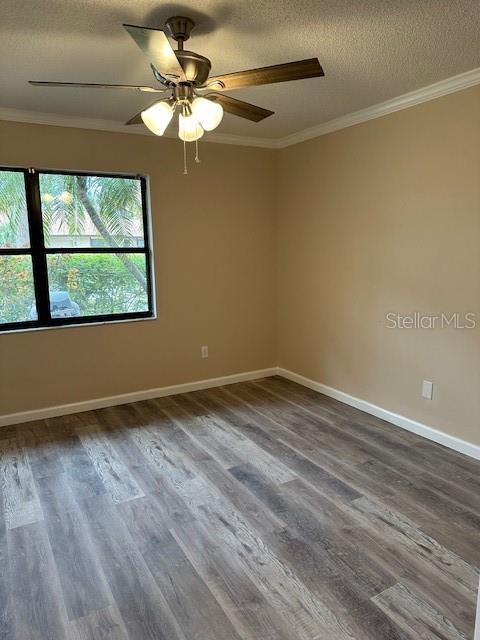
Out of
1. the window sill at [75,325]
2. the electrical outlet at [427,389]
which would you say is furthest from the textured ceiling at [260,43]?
the electrical outlet at [427,389]

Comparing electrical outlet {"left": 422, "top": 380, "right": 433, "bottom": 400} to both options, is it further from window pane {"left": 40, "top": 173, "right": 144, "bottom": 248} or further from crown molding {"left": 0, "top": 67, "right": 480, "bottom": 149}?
window pane {"left": 40, "top": 173, "right": 144, "bottom": 248}

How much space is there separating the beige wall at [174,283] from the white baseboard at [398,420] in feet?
2.34

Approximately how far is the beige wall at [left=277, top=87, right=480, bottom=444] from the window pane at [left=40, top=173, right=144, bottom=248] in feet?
5.05

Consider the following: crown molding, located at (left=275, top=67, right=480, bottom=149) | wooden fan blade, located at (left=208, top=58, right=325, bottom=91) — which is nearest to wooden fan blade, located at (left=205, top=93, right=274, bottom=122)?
wooden fan blade, located at (left=208, top=58, right=325, bottom=91)

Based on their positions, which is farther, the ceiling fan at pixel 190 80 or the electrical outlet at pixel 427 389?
the electrical outlet at pixel 427 389

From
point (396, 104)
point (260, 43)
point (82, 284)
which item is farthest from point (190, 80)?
point (82, 284)

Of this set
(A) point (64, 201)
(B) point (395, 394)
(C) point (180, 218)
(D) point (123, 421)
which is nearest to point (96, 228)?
(A) point (64, 201)

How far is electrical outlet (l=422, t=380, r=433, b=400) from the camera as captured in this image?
3.10m

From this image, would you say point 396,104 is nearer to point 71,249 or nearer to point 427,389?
point 427,389

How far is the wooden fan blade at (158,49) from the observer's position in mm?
1503

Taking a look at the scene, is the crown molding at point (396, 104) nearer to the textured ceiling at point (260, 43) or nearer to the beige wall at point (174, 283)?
the textured ceiling at point (260, 43)

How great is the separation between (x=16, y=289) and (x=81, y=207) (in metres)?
0.86

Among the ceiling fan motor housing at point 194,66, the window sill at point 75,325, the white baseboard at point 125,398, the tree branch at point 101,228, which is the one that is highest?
the ceiling fan motor housing at point 194,66

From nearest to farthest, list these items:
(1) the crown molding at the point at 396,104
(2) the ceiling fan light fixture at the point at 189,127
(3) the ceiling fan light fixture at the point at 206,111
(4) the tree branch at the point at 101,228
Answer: (3) the ceiling fan light fixture at the point at 206,111 → (2) the ceiling fan light fixture at the point at 189,127 → (1) the crown molding at the point at 396,104 → (4) the tree branch at the point at 101,228
